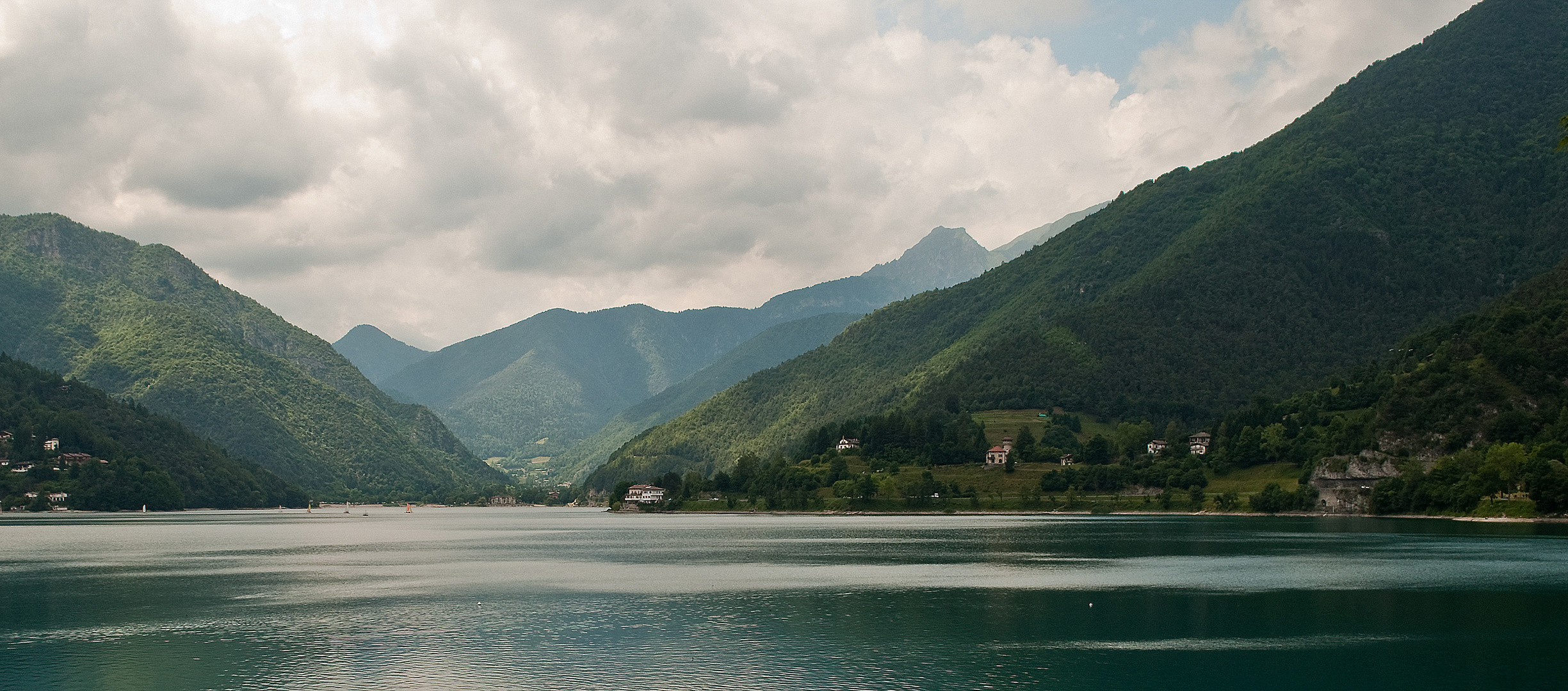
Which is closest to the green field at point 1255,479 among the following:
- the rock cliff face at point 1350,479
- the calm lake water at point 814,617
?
the rock cliff face at point 1350,479

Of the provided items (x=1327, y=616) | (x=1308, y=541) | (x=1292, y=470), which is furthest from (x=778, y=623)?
(x=1292, y=470)

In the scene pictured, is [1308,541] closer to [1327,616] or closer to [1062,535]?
[1062,535]

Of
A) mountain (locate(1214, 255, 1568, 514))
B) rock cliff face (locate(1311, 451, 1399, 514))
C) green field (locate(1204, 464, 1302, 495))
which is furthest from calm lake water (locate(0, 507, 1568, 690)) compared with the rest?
green field (locate(1204, 464, 1302, 495))

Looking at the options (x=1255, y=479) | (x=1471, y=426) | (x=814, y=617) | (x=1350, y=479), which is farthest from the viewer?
(x=1255, y=479)

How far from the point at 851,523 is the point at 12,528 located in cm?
12748

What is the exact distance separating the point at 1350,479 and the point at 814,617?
13452cm

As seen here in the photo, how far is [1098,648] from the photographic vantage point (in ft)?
157

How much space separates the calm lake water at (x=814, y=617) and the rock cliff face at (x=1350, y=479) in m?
48.4

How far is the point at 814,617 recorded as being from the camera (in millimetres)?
58312

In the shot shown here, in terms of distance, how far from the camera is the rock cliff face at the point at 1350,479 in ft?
524

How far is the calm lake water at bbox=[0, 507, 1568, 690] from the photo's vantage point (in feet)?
139

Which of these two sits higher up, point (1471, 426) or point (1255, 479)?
point (1471, 426)

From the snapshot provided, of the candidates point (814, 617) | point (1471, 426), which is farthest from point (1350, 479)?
point (814, 617)

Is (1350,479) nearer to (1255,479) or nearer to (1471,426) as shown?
(1471,426)
